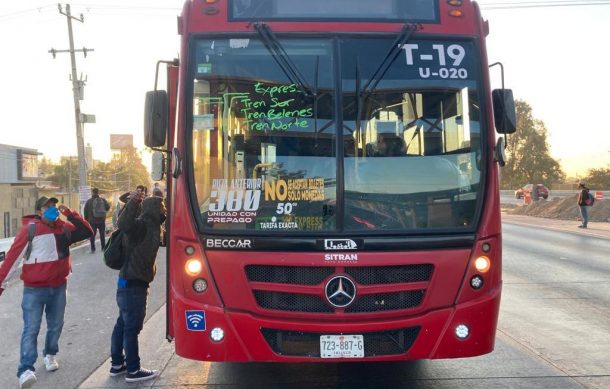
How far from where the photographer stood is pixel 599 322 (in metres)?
7.25

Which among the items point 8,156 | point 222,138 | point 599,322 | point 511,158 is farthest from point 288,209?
point 511,158

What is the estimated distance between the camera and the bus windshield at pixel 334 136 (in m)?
4.31

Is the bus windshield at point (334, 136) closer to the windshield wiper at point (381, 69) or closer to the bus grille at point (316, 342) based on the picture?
the windshield wiper at point (381, 69)

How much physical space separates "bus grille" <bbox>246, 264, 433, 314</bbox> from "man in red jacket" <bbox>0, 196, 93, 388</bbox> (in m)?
2.39

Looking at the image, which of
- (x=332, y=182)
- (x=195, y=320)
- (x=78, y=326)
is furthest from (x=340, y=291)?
(x=78, y=326)

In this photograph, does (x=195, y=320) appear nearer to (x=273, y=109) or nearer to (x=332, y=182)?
(x=332, y=182)

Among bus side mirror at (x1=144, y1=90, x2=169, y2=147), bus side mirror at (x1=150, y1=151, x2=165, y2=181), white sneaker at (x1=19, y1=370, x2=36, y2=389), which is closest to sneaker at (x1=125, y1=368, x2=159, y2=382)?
white sneaker at (x1=19, y1=370, x2=36, y2=389)

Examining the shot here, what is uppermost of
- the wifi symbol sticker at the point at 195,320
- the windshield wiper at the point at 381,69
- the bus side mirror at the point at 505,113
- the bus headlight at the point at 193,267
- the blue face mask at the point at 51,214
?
the windshield wiper at the point at 381,69

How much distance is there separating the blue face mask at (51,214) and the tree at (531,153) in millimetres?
72572

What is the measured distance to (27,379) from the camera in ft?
16.4

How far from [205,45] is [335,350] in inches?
101

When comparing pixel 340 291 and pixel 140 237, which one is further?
pixel 140 237

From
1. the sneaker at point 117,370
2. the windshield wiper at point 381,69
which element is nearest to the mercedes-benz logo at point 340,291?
the windshield wiper at point 381,69

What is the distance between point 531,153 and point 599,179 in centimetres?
901
